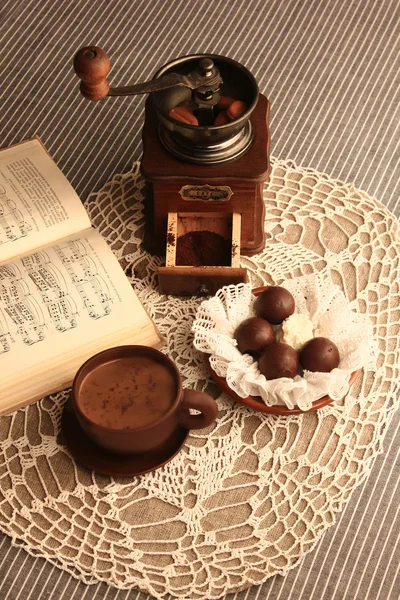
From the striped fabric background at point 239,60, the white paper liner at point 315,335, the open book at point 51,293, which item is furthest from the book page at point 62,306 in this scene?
the striped fabric background at point 239,60

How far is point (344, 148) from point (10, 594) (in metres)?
0.94

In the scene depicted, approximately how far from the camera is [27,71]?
5.27 ft

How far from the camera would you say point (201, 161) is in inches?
45.1

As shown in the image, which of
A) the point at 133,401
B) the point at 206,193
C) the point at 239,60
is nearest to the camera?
the point at 133,401

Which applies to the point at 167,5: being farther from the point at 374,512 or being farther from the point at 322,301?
the point at 374,512

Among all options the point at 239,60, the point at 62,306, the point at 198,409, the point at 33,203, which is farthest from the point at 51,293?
the point at 239,60

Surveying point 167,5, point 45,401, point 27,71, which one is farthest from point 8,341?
point 167,5

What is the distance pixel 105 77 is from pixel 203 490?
565mm

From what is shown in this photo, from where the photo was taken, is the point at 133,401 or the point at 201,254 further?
the point at 201,254

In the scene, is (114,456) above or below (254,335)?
below

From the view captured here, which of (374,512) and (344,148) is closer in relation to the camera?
(374,512)

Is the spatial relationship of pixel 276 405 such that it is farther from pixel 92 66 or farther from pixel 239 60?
pixel 239 60

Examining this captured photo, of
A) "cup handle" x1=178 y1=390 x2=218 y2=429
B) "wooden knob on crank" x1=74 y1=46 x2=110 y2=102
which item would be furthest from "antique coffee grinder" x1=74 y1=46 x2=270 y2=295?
"cup handle" x1=178 y1=390 x2=218 y2=429

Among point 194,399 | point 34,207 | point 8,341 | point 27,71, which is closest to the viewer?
point 194,399
